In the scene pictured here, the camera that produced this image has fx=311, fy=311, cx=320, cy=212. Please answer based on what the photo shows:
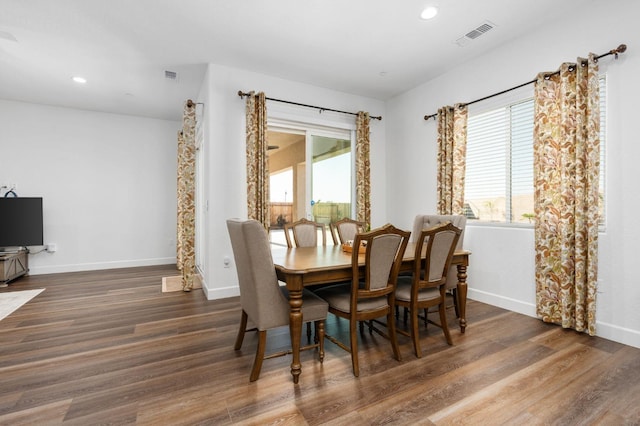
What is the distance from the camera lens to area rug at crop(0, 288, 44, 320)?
11.2ft

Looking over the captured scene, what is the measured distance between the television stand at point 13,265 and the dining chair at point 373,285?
5.00 metres

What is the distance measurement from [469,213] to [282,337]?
8.93 feet

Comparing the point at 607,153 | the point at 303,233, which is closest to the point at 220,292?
the point at 303,233

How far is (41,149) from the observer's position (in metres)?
5.21

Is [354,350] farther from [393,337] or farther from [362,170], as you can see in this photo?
[362,170]

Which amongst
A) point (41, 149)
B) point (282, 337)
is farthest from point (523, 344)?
point (41, 149)

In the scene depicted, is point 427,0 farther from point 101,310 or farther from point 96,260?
point 96,260

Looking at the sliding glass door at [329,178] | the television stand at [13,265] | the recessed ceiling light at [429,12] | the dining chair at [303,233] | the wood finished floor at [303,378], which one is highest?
the recessed ceiling light at [429,12]

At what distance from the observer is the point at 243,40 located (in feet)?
10.8

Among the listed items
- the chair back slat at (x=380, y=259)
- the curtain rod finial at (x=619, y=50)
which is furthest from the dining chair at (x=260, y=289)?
the curtain rod finial at (x=619, y=50)

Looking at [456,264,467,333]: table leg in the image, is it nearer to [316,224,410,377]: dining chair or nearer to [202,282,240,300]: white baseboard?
[316,224,410,377]: dining chair

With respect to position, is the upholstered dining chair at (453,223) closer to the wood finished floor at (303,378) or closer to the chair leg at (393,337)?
the wood finished floor at (303,378)

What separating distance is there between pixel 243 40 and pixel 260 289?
106 inches

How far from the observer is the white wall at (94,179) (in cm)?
514
